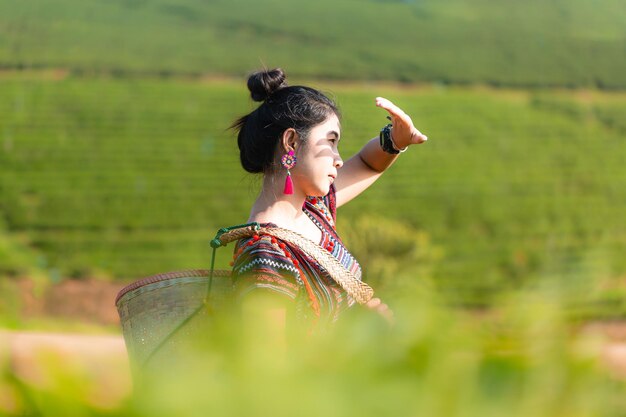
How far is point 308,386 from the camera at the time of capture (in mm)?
417

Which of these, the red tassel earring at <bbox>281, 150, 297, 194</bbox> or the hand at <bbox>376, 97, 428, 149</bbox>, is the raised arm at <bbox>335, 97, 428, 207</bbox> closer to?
the hand at <bbox>376, 97, 428, 149</bbox>

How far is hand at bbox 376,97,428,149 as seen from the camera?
5.32ft

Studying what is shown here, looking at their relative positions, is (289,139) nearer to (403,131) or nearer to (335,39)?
(403,131)

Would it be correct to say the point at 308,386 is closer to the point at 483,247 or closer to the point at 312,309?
the point at 312,309

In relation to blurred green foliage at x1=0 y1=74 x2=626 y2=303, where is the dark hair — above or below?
below

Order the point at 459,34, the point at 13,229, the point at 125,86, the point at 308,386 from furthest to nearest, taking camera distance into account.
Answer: the point at 459,34, the point at 125,86, the point at 13,229, the point at 308,386

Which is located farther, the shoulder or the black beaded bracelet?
the black beaded bracelet

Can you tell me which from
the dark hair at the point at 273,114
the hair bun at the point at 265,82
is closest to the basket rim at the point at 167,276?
the dark hair at the point at 273,114

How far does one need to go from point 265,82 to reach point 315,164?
195 millimetres

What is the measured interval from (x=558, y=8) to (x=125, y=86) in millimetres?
16495

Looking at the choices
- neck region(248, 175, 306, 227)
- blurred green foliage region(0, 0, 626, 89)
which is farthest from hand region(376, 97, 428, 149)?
blurred green foliage region(0, 0, 626, 89)

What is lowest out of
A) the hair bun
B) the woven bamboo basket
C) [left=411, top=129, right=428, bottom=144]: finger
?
the woven bamboo basket

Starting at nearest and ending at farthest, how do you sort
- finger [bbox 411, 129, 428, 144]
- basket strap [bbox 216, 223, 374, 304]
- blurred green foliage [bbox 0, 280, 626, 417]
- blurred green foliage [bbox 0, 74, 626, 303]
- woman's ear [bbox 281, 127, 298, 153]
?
blurred green foliage [bbox 0, 280, 626, 417]
basket strap [bbox 216, 223, 374, 304]
woman's ear [bbox 281, 127, 298, 153]
finger [bbox 411, 129, 428, 144]
blurred green foliage [bbox 0, 74, 626, 303]

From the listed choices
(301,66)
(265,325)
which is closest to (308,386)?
(265,325)
